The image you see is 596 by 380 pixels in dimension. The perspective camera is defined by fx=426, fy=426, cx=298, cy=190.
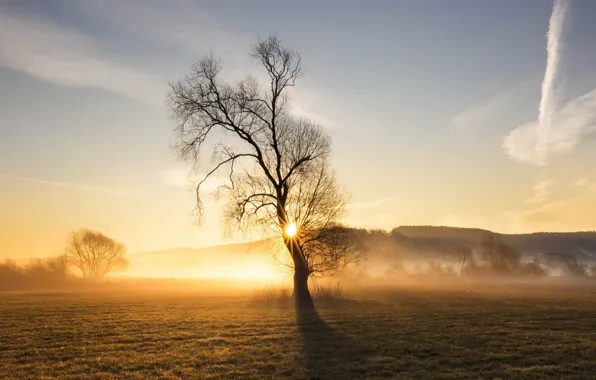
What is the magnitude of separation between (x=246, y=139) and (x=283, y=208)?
7122 mm

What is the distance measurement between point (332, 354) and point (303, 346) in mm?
2009

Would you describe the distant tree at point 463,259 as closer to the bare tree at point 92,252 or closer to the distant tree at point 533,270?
the distant tree at point 533,270

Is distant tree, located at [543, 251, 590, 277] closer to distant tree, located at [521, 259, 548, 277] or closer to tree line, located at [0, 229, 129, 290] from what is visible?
distant tree, located at [521, 259, 548, 277]

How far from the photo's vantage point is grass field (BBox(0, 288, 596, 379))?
14.4 metres

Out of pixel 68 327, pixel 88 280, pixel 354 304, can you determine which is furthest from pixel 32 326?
pixel 88 280

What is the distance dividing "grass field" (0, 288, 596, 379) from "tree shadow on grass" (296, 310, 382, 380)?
4 centimetres

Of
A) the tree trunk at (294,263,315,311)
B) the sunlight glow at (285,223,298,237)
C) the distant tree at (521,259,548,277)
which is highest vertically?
the sunlight glow at (285,223,298,237)

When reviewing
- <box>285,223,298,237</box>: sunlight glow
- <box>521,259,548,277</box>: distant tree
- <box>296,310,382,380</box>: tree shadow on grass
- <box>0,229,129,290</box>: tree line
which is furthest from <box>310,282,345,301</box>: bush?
<box>521,259,548,277</box>: distant tree

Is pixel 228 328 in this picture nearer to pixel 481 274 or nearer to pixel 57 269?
pixel 57 269

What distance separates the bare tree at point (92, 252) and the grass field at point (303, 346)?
8866 cm

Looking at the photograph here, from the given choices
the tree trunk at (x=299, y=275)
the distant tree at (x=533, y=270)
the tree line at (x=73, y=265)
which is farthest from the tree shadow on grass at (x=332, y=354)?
the distant tree at (x=533, y=270)

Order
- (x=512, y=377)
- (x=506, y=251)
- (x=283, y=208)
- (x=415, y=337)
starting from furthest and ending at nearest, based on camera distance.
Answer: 1. (x=506, y=251)
2. (x=283, y=208)
3. (x=415, y=337)
4. (x=512, y=377)

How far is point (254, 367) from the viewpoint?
15180 millimetres

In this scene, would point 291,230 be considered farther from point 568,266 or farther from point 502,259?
point 568,266
